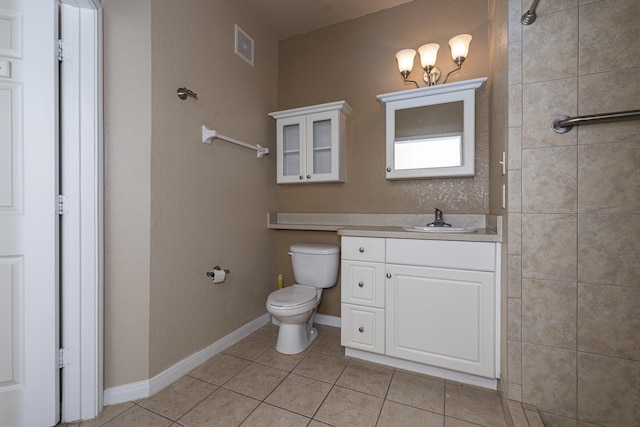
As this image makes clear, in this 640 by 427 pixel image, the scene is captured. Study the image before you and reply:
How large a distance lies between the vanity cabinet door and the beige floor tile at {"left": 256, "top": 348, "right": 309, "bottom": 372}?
59 centimetres

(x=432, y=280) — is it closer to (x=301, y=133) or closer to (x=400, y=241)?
(x=400, y=241)

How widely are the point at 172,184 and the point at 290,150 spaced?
3.45 feet

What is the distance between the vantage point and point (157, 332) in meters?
1.47

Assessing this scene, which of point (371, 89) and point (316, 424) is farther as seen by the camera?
point (371, 89)

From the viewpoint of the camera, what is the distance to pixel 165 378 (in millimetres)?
1511

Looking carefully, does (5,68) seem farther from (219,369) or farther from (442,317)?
(442,317)

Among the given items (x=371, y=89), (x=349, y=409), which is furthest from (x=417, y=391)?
(x=371, y=89)

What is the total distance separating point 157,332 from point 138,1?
173cm

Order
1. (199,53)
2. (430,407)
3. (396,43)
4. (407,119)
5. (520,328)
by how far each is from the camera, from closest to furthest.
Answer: (520,328) → (430,407) → (199,53) → (407,119) → (396,43)

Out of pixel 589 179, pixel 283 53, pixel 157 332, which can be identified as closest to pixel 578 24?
pixel 589 179

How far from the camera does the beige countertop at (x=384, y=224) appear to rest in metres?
1.52

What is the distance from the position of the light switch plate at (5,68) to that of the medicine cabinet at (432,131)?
197 centimetres

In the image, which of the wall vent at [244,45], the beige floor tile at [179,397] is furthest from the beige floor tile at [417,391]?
the wall vent at [244,45]

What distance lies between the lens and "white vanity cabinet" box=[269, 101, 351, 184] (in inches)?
84.9
